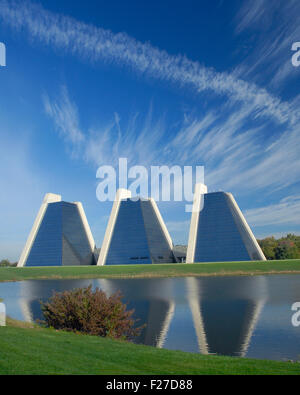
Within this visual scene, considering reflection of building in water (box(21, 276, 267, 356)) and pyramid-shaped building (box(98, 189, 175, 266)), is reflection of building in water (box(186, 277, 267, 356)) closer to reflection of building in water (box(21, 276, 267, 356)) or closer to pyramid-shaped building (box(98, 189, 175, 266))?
reflection of building in water (box(21, 276, 267, 356))

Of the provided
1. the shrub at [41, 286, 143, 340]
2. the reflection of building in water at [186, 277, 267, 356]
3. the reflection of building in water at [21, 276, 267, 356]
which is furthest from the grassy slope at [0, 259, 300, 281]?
the shrub at [41, 286, 143, 340]

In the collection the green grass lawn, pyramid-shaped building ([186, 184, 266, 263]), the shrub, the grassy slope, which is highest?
pyramid-shaped building ([186, 184, 266, 263])

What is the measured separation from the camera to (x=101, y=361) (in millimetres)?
7379

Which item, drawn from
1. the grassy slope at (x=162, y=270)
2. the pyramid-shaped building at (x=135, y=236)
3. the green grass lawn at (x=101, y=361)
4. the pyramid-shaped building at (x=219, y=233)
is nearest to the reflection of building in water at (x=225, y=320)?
the green grass lawn at (x=101, y=361)

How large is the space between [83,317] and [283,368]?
738cm

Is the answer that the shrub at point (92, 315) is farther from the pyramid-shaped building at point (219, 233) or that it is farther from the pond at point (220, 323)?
the pyramid-shaped building at point (219, 233)

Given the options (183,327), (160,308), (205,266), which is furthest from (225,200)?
(183,327)

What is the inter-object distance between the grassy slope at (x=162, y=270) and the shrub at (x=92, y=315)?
37170 mm

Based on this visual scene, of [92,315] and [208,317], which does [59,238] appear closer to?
[208,317]

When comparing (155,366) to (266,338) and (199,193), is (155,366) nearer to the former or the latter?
(266,338)

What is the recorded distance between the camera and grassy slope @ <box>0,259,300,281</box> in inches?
1893

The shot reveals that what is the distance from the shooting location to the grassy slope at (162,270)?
4809cm

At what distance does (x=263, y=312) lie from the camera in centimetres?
1714

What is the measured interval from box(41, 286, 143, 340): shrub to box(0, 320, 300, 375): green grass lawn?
Answer: 8.89ft
